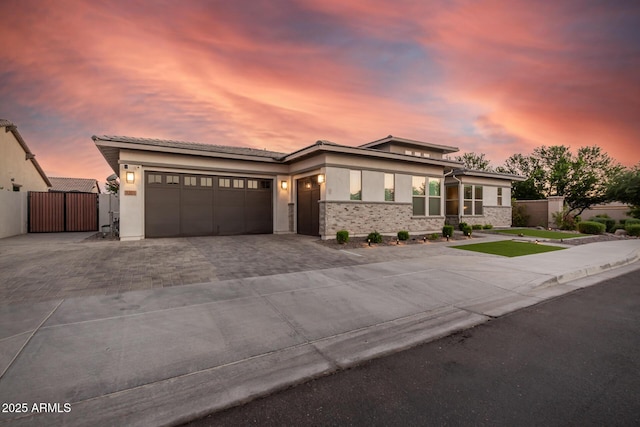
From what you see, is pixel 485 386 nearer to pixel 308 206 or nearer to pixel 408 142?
pixel 308 206

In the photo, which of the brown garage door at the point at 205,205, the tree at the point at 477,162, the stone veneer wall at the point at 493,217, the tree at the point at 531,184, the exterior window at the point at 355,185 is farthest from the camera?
the tree at the point at 477,162

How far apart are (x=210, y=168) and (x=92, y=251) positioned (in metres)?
6.10

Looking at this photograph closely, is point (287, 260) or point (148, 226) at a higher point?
point (148, 226)

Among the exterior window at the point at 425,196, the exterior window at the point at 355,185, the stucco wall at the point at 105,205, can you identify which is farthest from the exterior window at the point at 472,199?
the stucco wall at the point at 105,205

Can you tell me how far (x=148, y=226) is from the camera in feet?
40.4

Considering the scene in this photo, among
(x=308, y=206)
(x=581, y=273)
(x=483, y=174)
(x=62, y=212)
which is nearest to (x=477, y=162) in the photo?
(x=483, y=174)

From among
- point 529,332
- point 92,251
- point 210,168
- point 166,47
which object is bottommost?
point 529,332

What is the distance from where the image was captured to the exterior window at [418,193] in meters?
15.6

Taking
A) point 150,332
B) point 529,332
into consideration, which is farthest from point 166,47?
point 529,332

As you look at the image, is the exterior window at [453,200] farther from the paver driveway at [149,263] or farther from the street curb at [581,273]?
the street curb at [581,273]

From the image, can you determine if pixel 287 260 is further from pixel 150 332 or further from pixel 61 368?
pixel 61 368

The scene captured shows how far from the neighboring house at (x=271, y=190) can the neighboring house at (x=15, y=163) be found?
6.07 metres

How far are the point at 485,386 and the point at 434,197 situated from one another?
14.9 meters

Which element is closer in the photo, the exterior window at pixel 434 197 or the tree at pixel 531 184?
the exterior window at pixel 434 197
